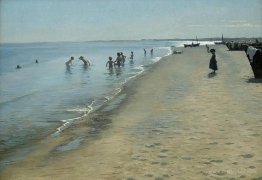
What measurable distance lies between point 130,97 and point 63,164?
406 inches

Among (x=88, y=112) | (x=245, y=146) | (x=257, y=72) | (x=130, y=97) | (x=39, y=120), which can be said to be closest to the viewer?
(x=245, y=146)

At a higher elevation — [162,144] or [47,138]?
[162,144]

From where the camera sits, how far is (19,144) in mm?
11141

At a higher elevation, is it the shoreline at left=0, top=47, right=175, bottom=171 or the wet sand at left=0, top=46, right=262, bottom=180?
the wet sand at left=0, top=46, right=262, bottom=180

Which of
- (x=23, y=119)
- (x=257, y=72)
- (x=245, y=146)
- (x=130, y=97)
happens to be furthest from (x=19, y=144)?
(x=257, y=72)

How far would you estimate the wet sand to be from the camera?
715cm

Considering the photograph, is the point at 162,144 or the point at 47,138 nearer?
the point at 162,144

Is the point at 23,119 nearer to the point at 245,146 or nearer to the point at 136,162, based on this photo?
the point at 136,162

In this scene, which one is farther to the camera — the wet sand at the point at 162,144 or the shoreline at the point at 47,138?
the shoreline at the point at 47,138

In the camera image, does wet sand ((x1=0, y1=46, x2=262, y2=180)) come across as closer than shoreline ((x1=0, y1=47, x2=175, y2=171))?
Yes

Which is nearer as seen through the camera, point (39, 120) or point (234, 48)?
point (39, 120)

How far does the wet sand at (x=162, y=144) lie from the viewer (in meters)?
7.15

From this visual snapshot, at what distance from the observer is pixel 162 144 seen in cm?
903

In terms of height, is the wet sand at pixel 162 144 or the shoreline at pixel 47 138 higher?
the wet sand at pixel 162 144
